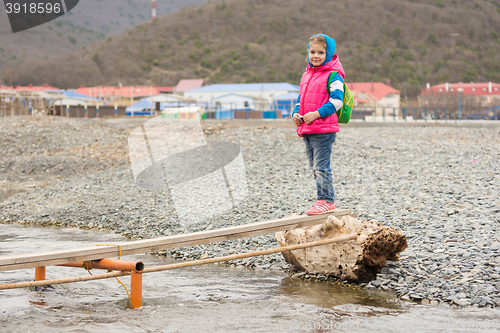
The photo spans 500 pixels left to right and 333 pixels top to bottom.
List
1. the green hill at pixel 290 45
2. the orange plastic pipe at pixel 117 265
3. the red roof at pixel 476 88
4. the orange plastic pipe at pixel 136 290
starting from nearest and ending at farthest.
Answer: the orange plastic pipe at pixel 117 265 < the orange plastic pipe at pixel 136 290 < the red roof at pixel 476 88 < the green hill at pixel 290 45

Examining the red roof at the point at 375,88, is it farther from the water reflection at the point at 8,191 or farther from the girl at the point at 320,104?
the girl at the point at 320,104

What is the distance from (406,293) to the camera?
480 centimetres

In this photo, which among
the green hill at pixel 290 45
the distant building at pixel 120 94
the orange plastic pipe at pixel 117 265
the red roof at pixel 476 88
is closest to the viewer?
the orange plastic pipe at pixel 117 265

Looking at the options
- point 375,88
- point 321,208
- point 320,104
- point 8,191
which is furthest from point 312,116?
point 375,88

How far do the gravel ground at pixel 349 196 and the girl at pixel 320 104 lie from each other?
4.51ft

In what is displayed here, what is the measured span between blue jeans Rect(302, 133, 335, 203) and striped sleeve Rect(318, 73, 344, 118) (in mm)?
295

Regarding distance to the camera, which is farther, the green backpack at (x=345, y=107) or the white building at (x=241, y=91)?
the white building at (x=241, y=91)

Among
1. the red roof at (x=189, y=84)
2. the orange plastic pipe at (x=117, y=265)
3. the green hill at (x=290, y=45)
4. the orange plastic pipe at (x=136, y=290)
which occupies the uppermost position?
the green hill at (x=290, y=45)

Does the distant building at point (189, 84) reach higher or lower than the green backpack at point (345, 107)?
higher

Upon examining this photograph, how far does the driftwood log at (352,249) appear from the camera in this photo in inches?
197

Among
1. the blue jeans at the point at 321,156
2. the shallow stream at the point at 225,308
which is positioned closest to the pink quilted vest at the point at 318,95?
the blue jeans at the point at 321,156

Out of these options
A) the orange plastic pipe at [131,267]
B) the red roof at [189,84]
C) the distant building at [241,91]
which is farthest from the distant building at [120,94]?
the orange plastic pipe at [131,267]

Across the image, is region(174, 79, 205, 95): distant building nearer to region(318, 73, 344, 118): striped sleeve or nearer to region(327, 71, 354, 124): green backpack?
region(327, 71, 354, 124): green backpack

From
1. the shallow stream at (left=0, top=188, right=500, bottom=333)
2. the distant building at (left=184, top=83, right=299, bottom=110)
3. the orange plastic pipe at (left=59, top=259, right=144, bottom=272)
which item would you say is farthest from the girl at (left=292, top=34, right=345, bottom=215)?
the distant building at (left=184, top=83, right=299, bottom=110)
